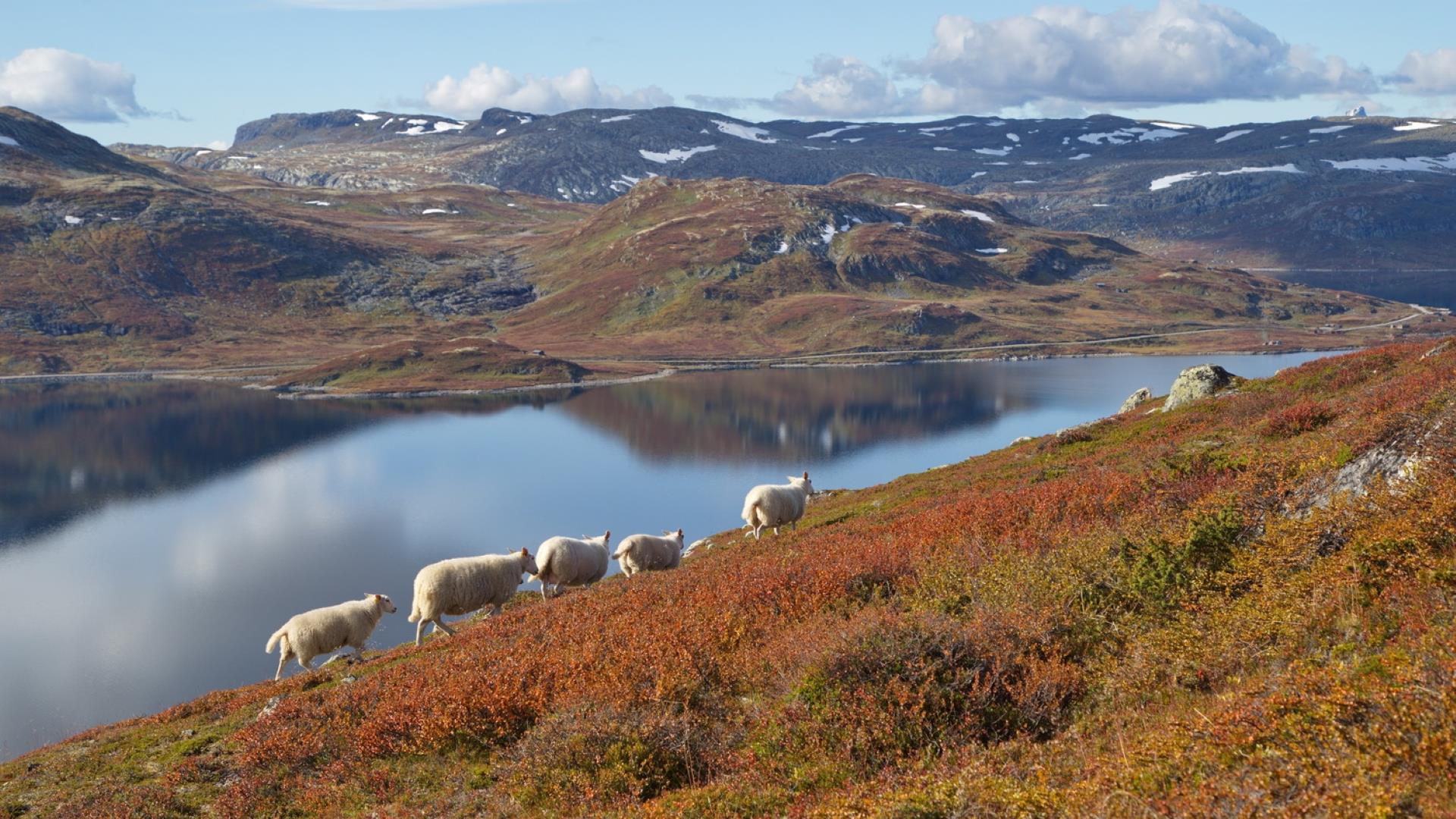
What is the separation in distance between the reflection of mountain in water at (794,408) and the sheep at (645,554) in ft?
226

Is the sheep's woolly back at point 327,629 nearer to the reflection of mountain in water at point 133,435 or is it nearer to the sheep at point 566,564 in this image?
the sheep at point 566,564

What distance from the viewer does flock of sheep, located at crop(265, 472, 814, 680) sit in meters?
24.8

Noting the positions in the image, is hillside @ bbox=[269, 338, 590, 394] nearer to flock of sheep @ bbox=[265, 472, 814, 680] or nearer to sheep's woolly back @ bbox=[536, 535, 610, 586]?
flock of sheep @ bbox=[265, 472, 814, 680]

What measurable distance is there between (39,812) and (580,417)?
11866 centimetres

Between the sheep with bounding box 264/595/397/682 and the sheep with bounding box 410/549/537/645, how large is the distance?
8.12ft

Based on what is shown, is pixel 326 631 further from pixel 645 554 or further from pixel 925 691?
pixel 925 691

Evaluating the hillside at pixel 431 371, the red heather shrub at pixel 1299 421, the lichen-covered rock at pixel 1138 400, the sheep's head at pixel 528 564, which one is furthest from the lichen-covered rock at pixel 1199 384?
the hillside at pixel 431 371

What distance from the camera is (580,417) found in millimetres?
131500

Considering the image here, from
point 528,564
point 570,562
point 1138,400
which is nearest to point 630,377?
point 1138,400

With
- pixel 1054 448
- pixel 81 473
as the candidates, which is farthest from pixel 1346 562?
pixel 81 473

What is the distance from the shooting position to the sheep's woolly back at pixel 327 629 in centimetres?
2588

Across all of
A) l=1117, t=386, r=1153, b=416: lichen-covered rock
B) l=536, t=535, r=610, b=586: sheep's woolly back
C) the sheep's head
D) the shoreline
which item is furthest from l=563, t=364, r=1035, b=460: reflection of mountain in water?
the sheep's head

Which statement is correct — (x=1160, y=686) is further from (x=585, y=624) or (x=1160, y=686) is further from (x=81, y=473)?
(x=81, y=473)

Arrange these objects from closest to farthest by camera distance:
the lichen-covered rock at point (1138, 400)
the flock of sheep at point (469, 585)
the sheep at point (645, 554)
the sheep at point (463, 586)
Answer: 1. the sheep at point (463, 586)
2. the flock of sheep at point (469, 585)
3. the sheep at point (645, 554)
4. the lichen-covered rock at point (1138, 400)
